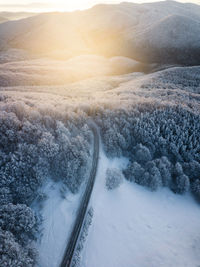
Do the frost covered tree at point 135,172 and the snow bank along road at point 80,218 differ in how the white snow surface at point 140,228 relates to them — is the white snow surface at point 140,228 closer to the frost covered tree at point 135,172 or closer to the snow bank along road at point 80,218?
the snow bank along road at point 80,218

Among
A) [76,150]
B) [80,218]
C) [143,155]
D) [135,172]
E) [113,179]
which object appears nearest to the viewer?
[80,218]

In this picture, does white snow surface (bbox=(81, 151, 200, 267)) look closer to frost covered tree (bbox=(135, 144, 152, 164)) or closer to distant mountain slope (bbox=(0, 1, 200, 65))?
frost covered tree (bbox=(135, 144, 152, 164))

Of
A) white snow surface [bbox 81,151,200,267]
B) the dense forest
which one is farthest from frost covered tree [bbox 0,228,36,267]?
white snow surface [bbox 81,151,200,267]

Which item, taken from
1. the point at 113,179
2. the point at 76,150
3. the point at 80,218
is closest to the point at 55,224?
the point at 80,218

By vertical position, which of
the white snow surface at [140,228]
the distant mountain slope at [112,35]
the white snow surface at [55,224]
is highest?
the distant mountain slope at [112,35]

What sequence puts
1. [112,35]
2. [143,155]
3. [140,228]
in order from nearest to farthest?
[140,228]
[143,155]
[112,35]

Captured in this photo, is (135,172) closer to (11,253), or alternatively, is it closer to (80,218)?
(80,218)

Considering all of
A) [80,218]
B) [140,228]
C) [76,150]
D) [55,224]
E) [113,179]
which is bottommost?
[140,228]

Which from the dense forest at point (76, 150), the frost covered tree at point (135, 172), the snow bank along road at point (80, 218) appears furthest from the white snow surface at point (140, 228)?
the dense forest at point (76, 150)

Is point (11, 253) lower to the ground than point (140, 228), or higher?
higher
